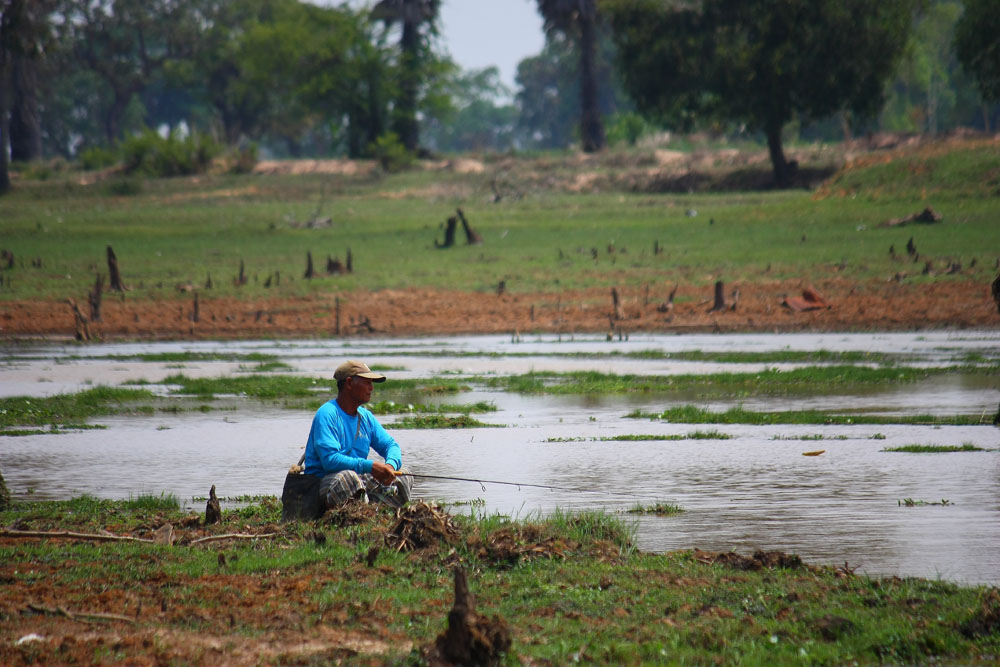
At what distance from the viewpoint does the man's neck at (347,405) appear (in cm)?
→ 947

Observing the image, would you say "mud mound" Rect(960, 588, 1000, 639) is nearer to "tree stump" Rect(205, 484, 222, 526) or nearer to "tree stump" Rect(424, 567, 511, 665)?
"tree stump" Rect(424, 567, 511, 665)

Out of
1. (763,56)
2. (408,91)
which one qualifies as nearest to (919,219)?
(763,56)

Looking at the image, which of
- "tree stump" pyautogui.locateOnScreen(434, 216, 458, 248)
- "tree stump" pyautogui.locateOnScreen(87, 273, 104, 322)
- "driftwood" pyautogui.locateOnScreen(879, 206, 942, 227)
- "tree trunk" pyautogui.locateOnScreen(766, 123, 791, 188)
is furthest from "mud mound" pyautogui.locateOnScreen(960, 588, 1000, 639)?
"tree trunk" pyautogui.locateOnScreen(766, 123, 791, 188)

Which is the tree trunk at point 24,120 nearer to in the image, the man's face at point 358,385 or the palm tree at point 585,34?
the palm tree at point 585,34

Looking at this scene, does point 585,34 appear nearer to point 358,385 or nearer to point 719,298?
point 719,298

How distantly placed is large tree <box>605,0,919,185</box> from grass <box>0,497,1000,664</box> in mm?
48285

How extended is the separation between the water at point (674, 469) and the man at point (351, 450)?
125 centimetres

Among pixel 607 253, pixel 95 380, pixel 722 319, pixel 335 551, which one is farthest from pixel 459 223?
pixel 335 551

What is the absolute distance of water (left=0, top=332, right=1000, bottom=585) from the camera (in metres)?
9.45

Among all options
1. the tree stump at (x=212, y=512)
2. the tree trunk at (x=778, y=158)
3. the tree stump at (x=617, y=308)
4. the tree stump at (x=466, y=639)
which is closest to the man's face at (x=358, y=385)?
the tree stump at (x=212, y=512)

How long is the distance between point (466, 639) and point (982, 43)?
47.1 metres

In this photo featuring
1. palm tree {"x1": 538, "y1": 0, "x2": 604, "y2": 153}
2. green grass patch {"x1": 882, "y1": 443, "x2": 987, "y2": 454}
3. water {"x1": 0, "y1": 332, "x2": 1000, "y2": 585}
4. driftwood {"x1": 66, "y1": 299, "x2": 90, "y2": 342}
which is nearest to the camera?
water {"x1": 0, "y1": 332, "x2": 1000, "y2": 585}

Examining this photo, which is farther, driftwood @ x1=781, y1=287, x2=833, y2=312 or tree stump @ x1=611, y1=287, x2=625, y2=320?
driftwood @ x1=781, y1=287, x2=833, y2=312

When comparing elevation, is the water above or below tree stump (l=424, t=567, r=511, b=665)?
below
